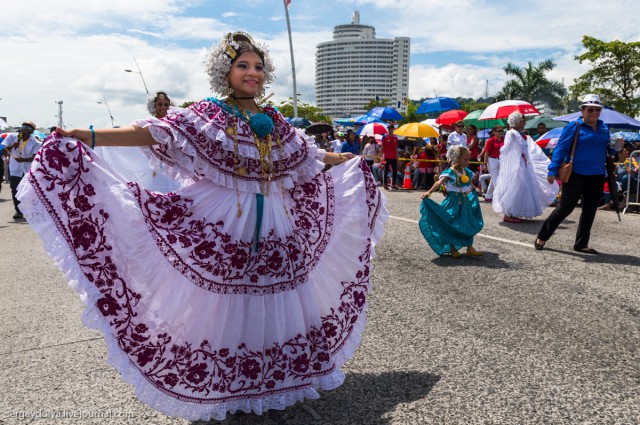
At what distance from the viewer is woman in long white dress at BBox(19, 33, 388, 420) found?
110 inches

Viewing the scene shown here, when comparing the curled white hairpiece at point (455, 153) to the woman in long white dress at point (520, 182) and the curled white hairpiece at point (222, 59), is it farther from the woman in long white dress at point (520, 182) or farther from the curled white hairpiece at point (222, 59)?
the curled white hairpiece at point (222, 59)

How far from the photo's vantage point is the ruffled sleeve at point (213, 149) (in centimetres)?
303

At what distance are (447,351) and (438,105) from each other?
17.6 metres

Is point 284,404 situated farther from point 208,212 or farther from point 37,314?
point 37,314

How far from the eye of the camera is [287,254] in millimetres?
3068

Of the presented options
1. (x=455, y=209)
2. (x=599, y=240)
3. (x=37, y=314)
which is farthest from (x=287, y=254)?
(x=599, y=240)

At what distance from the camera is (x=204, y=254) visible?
2.95 metres

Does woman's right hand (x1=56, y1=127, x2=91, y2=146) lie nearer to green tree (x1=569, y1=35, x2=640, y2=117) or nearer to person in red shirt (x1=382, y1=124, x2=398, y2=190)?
person in red shirt (x1=382, y1=124, x2=398, y2=190)

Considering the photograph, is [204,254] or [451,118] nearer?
[204,254]

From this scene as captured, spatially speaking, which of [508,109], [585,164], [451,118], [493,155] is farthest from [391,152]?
[585,164]

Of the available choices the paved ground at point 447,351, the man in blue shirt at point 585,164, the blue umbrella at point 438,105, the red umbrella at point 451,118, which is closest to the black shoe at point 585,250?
the man in blue shirt at point 585,164

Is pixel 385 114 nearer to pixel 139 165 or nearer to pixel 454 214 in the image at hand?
pixel 454 214

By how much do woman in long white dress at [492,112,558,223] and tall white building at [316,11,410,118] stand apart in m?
140

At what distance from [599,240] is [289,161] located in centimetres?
664
